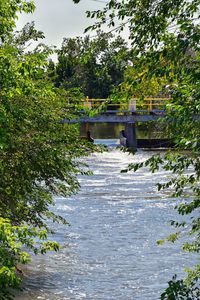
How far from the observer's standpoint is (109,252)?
1580 cm

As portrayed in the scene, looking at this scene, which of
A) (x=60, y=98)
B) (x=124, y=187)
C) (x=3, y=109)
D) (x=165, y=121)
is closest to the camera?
(x=165, y=121)

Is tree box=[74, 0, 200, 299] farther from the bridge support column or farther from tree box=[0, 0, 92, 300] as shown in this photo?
the bridge support column

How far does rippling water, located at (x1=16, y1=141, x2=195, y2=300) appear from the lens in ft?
41.0

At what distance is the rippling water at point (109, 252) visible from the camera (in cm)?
1251

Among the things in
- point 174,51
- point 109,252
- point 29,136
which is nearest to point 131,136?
point 109,252

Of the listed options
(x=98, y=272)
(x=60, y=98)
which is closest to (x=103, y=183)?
(x=98, y=272)

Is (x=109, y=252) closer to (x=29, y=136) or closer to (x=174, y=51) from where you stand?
(x=29, y=136)

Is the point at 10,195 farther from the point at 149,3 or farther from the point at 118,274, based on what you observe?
the point at 149,3

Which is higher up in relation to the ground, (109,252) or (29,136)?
(29,136)

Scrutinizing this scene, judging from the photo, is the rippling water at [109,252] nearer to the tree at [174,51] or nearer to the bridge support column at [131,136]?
the tree at [174,51]

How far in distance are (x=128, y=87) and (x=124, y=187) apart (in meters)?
21.6

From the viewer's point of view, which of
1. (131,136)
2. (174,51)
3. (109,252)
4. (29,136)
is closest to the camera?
(174,51)

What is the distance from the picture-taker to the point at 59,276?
527 inches

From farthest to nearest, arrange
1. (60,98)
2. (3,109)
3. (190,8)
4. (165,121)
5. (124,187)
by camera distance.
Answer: (124,187)
(60,98)
(3,109)
(165,121)
(190,8)
